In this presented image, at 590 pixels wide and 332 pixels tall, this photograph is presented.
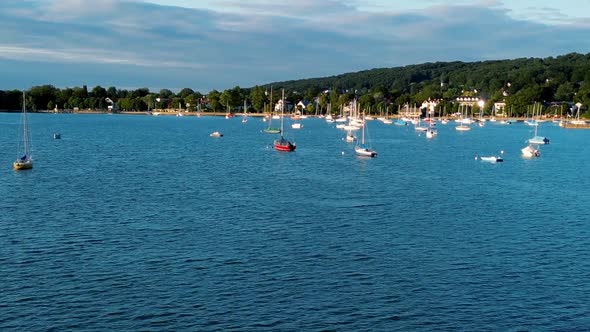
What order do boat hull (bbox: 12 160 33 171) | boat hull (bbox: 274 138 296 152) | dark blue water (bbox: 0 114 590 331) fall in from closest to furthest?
1. dark blue water (bbox: 0 114 590 331)
2. boat hull (bbox: 12 160 33 171)
3. boat hull (bbox: 274 138 296 152)

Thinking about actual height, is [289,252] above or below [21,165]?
below

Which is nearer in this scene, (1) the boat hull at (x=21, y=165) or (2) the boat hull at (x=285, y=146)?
(1) the boat hull at (x=21, y=165)

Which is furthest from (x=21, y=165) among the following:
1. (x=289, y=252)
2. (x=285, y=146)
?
(x=289, y=252)

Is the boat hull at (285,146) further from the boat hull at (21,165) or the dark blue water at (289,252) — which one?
the boat hull at (21,165)

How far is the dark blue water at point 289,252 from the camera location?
25.1 metres

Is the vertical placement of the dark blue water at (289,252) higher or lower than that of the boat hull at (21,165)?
lower

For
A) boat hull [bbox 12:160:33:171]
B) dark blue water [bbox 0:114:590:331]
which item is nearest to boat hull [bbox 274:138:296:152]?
dark blue water [bbox 0:114:590:331]

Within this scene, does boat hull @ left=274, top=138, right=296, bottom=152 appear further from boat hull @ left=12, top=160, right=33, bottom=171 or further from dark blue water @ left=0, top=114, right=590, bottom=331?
boat hull @ left=12, top=160, right=33, bottom=171

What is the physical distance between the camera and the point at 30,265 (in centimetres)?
3000

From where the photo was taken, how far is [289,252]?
3322 centimetres

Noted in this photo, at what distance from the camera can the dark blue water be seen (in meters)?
25.1

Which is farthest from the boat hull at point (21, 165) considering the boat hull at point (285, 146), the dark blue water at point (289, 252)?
the boat hull at point (285, 146)

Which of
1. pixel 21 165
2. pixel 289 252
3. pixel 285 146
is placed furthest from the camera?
pixel 285 146

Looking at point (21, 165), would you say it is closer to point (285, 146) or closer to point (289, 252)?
point (285, 146)
